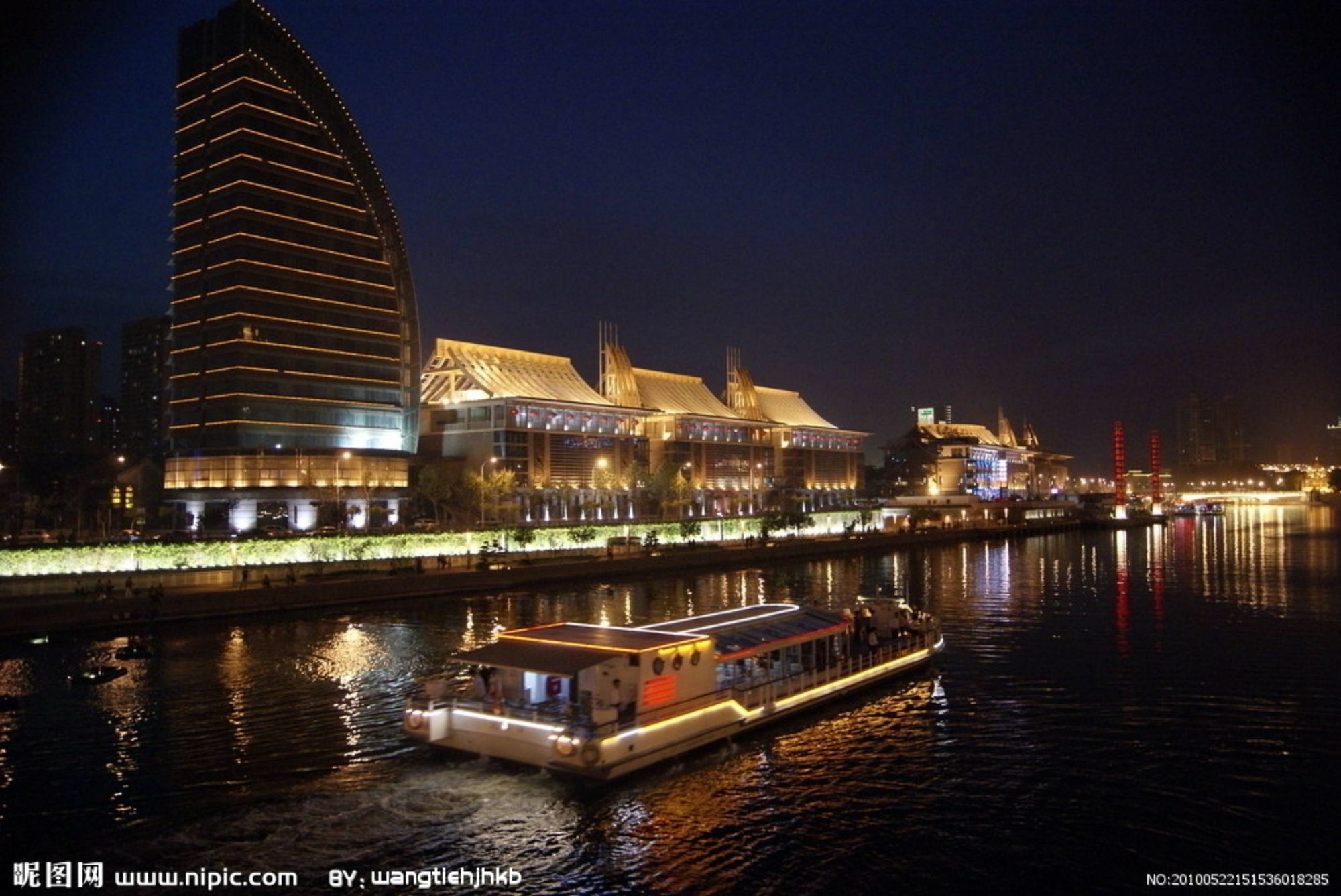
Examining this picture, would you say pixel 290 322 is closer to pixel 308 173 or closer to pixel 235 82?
pixel 308 173

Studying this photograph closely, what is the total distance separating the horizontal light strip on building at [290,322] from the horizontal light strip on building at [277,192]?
46.0 feet

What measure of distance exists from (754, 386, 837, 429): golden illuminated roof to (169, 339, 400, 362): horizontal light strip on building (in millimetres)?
70286

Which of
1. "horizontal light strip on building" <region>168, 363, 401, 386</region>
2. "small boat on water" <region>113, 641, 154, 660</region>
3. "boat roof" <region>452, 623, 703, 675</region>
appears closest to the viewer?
"boat roof" <region>452, 623, 703, 675</region>

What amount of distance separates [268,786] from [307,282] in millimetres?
95665

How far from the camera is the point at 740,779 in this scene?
2358 centimetres

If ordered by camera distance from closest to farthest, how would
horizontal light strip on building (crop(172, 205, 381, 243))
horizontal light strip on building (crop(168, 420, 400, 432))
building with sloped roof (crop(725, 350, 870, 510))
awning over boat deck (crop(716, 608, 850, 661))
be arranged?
awning over boat deck (crop(716, 608, 850, 661)) → horizontal light strip on building (crop(168, 420, 400, 432)) → horizontal light strip on building (crop(172, 205, 381, 243)) → building with sloped roof (crop(725, 350, 870, 510))

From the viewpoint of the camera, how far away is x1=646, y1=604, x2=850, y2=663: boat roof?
28234 millimetres

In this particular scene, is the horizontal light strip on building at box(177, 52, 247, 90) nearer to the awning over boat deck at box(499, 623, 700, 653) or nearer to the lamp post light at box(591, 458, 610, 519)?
the lamp post light at box(591, 458, 610, 519)

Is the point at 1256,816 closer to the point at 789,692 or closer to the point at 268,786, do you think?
the point at 789,692

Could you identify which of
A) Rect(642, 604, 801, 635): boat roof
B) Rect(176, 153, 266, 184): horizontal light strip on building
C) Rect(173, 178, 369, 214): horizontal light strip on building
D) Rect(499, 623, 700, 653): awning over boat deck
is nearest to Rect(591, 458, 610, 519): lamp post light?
Rect(173, 178, 369, 214): horizontal light strip on building

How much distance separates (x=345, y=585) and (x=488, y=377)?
6878 cm

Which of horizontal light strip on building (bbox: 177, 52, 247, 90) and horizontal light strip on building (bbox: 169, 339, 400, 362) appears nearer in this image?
horizontal light strip on building (bbox: 169, 339, 400, 362)

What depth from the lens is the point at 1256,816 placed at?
21250 millimetres

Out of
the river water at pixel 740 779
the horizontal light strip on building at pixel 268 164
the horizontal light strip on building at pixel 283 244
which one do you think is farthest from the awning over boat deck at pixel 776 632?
the horizontal light strip on building at pixel 268 164
